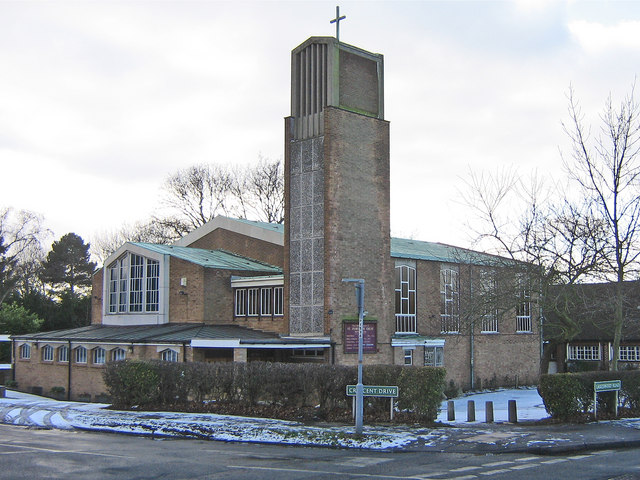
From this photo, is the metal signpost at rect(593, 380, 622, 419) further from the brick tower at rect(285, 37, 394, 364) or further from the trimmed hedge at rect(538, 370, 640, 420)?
the brick tower at rect(285, 37, 394, 364)

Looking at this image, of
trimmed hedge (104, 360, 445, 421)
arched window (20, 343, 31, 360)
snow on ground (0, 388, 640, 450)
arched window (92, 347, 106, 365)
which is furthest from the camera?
arched window (20, 343, 31, 360)

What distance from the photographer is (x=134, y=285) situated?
117 ft

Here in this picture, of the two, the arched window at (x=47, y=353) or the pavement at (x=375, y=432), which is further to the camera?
the arched window at (x=47, y=353)

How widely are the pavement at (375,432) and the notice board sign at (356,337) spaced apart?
9.73 meters

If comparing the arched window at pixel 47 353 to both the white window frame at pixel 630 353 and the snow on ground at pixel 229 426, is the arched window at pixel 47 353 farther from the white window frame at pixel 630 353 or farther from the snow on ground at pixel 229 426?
the white window frame at pixel 630 353

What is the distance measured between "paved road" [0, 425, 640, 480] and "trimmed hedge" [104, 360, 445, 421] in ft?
13.8

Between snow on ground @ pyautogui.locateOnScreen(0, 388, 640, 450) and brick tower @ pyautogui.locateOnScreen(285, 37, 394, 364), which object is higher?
brick tower @ pyautogui.locateOnScreen(285, 37, 394, 364)

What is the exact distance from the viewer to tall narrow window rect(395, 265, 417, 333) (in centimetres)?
3431

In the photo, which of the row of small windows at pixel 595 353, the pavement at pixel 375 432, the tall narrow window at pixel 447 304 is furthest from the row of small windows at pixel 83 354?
the row of small windows at pixel 595 353

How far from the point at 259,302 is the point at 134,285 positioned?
24.6ft

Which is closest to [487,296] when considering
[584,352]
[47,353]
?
[47,353]

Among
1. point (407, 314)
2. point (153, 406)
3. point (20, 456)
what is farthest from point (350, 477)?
point (407, 314)

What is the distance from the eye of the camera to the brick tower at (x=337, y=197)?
29.1 m

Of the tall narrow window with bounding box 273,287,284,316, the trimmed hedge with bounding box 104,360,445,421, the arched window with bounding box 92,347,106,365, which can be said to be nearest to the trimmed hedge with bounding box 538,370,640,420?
the trimmed hedge with bounding box 104,360,445,421
